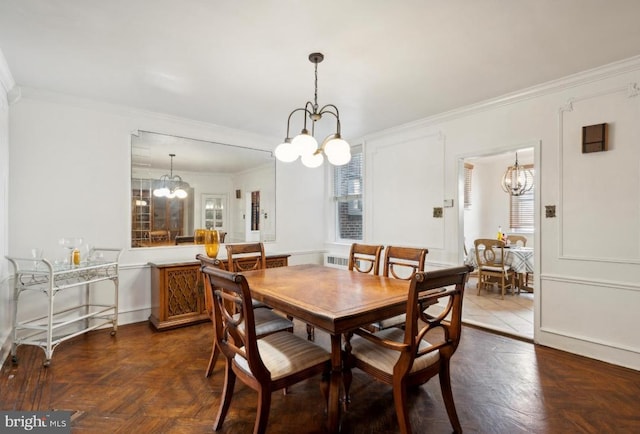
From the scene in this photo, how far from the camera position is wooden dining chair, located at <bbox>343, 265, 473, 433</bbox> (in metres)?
1.47

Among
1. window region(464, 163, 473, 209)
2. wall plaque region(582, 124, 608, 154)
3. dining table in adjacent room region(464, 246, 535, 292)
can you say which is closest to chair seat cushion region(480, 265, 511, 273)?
dining table in adjacent room region(464, 246, 535, 292)

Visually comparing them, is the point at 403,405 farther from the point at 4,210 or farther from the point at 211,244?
the point at 4,210

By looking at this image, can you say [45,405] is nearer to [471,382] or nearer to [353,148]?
[471,382]

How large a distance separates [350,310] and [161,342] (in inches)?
90.4

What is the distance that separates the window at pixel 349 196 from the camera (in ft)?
16.1

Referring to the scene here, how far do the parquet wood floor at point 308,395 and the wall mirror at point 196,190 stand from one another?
1.41m

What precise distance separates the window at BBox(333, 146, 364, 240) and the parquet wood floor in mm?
2530

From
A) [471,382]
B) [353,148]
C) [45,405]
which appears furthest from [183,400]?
[353,148]

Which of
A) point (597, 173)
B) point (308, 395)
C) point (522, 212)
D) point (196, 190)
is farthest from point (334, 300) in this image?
point (522, 212)

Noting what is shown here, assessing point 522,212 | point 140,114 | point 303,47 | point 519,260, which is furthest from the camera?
point 522,212

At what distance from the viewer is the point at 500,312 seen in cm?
404

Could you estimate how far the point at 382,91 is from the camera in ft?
10.0

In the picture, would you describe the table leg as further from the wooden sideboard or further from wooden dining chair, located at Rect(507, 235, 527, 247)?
wooden dining chair, located at Rect(507, 235, 527, 247)

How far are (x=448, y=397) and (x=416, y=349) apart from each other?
0.51 meters
